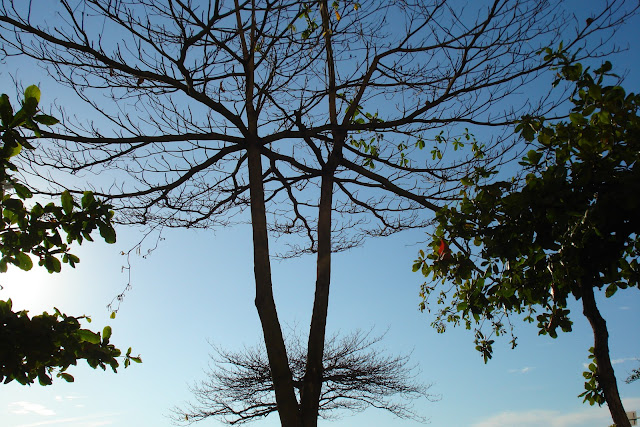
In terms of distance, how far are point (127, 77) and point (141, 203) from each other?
Answer: 120 centimetres

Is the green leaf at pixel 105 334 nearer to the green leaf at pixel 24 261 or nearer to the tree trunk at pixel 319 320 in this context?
the green leaf at pixel 24 261

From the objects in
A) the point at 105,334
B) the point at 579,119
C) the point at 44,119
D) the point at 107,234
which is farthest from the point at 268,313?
the point at 579,119

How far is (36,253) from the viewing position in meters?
2.11

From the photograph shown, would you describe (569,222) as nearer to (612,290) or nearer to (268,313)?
(612,290)

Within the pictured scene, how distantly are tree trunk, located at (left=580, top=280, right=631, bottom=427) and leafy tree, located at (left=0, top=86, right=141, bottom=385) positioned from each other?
185 centimetres

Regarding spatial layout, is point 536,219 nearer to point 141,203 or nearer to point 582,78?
point 582,78

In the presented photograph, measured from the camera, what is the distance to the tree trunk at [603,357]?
5.90 ft

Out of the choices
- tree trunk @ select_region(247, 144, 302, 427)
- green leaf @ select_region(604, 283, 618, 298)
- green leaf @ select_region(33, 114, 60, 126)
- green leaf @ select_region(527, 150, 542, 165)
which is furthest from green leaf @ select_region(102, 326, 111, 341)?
green leaf @ select_region(604, 283, 618, 298)

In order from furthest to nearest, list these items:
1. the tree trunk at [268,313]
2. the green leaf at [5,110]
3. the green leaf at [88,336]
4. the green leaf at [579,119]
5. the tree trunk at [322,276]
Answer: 1. the tree trunk at [322,276]
2. the tree trunk at [268,313]
3. the green leaf at [88,336]
4. the green leaf at [579,119]
5. the green leaf at [5,110]

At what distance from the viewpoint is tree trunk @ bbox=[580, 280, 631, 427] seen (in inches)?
70.8

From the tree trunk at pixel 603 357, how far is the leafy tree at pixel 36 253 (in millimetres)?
1855

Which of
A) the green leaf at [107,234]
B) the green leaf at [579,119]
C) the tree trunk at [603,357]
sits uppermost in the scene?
the green leaf at [579,119]

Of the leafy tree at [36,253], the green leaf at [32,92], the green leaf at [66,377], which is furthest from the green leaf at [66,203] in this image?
the green leaf at [66,377]

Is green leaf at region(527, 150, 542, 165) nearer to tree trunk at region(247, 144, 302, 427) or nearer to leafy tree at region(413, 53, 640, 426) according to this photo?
leafy tree at region(413, 53, 640, 426)
